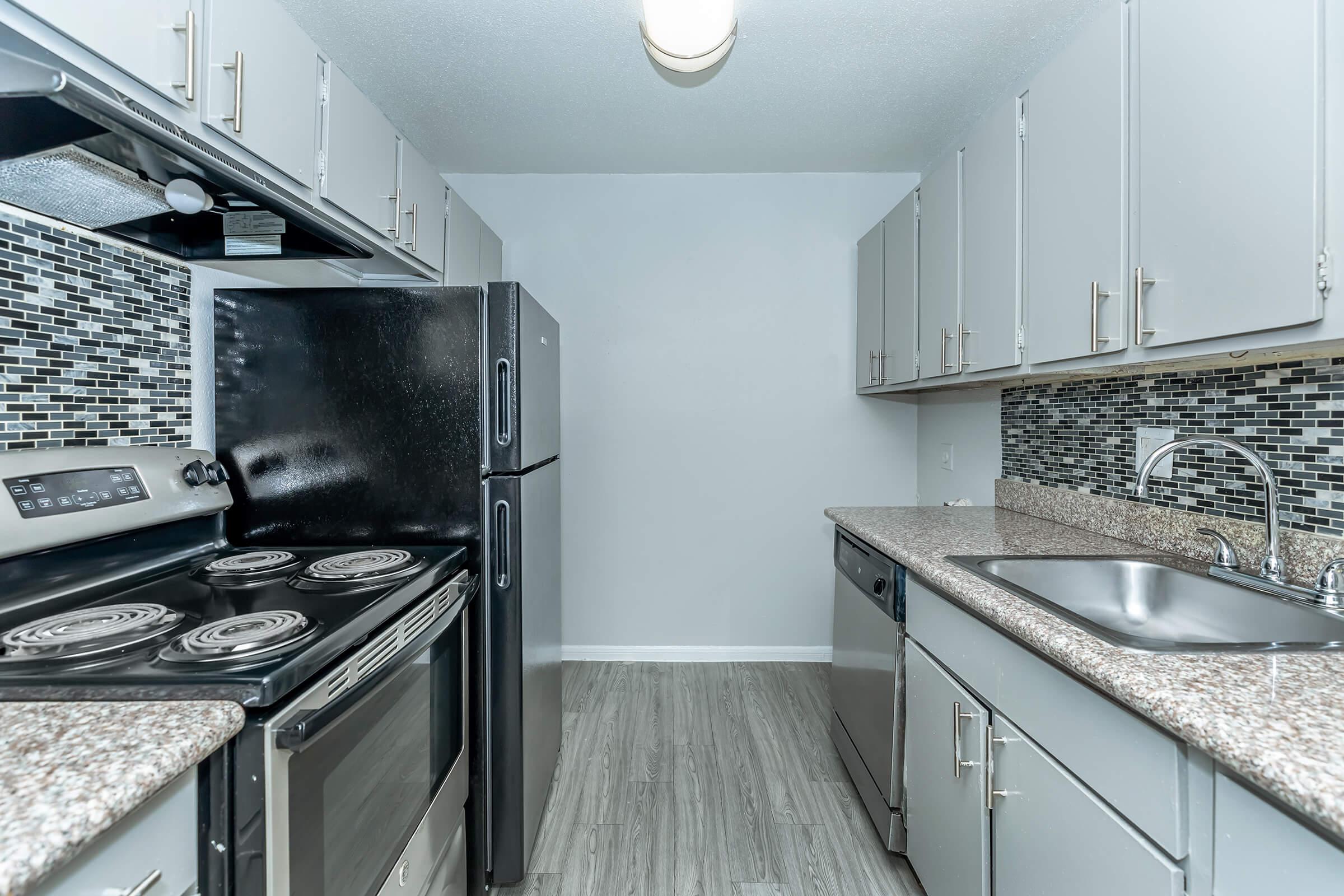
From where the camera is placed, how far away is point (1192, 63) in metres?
1.08

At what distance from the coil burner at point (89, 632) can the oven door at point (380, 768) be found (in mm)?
287

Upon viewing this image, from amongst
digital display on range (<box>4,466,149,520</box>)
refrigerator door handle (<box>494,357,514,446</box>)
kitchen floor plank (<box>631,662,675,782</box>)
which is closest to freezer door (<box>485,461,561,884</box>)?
refrigerator door handle (<box>494,357,514,446</box>)

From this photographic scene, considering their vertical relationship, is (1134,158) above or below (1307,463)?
above

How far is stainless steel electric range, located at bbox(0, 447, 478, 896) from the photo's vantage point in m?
0.79

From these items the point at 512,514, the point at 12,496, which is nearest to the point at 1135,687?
the point at 512,514

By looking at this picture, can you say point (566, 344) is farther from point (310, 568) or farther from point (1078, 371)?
point (1078, 371)

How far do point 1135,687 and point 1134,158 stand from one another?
1.03 meters

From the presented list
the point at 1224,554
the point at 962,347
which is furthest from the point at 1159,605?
the point at 962,347

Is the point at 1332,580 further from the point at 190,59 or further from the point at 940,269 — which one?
the point at 190,59

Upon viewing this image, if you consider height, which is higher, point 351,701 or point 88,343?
point 88,343

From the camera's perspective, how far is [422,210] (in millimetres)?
2123

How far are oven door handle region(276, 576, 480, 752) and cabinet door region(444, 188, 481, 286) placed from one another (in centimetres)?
145

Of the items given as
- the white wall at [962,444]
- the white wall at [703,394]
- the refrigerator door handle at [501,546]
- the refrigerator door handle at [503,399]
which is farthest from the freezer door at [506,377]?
the white wall at [962,444]

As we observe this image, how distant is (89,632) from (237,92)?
1.00 metres
